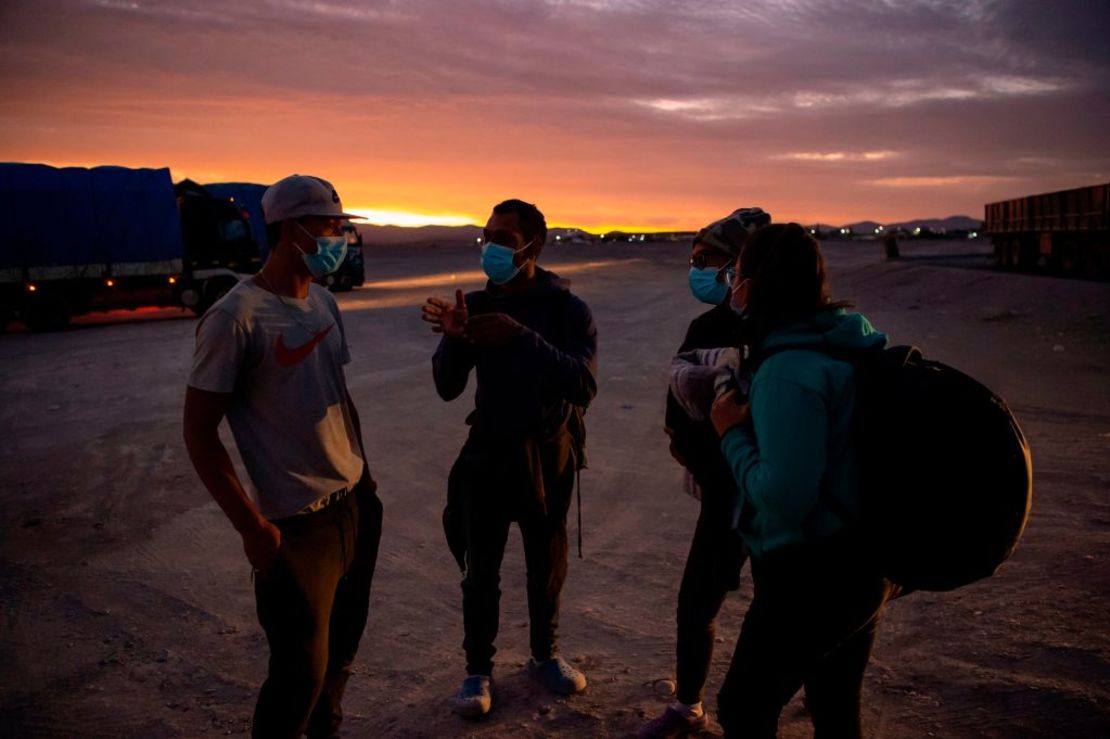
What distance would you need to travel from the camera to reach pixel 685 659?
10.6 feet

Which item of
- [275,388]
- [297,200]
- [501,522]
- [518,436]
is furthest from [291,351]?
[501,522]

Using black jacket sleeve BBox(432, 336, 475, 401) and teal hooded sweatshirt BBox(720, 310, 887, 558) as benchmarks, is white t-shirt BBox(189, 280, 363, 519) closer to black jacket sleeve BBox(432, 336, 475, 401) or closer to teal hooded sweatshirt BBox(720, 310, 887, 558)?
black jacket sleeve BBox(432, 336, 475, 401)

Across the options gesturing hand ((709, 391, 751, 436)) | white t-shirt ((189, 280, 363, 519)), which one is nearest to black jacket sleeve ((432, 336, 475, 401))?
white t-shirt ((189, 280, 363, 519))

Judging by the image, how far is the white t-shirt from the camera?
247 cm

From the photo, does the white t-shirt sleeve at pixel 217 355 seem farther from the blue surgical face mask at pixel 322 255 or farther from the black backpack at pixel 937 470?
the black backpack at pixel 937 470

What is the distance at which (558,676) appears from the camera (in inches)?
147

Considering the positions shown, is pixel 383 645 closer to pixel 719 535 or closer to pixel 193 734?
pixel 193 734

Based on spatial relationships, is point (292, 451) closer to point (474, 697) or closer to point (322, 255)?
point (322, 255)

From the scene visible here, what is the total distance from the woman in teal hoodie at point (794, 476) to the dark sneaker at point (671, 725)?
107cm

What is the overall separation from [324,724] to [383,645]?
1.45 m

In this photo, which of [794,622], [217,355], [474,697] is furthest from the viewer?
[474,697]

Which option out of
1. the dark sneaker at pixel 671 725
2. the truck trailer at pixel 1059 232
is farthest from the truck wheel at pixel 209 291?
the truck trailer at pixel 1059 232

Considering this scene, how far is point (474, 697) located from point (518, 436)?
3.85 feet

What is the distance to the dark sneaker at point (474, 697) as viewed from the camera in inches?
139
